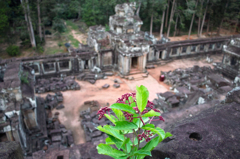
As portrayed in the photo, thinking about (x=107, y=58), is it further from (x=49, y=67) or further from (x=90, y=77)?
(x=49, y=67)

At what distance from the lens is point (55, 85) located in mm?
20656

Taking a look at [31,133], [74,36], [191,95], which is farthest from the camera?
[74,36]

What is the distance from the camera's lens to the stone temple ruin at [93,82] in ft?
31.8

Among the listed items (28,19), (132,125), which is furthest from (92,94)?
(28,19)

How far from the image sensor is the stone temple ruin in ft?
31.8

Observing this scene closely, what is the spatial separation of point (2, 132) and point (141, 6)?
105ft

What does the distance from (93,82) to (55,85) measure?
4141 millimetres

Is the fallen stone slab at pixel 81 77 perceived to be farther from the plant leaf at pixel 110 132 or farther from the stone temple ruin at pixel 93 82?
the plant leaf at pixel 110 132

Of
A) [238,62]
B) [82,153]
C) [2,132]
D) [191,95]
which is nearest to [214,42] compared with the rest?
[238,62]

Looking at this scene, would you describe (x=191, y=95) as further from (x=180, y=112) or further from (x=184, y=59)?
(x=184, y=59)

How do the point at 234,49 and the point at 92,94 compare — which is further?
the point at 234,49

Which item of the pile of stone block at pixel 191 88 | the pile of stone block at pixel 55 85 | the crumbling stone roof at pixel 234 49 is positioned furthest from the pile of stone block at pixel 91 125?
the crumbling stone roof at pixel 234 49

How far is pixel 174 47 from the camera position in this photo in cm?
2794

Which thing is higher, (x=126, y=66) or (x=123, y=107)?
(x=123, y=107)
